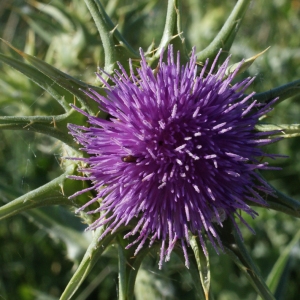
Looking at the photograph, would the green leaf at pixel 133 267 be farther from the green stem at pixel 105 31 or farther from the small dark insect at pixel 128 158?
the green stem at pixel 105 31

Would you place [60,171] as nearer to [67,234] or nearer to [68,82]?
[67,234]

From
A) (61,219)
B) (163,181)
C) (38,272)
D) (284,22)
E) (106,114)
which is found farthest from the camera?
(284,22)

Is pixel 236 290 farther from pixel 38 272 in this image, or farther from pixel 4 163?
pixel 4 163

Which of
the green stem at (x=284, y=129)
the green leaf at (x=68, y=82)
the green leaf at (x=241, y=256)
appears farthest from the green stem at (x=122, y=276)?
the green stem at (x=284, y=129)

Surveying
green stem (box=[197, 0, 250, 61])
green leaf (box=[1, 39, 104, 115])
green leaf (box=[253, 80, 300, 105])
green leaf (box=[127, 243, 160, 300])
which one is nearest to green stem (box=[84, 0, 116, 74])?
green leaf (box=[1, 39, 104, 115])

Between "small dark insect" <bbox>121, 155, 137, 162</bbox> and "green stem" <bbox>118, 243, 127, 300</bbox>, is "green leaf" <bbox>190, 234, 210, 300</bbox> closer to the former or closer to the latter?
"green stem" <bbox>118, 243, 127, 300</bbox>

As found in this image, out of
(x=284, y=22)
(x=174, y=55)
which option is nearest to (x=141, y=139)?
(x=174, y=55)
